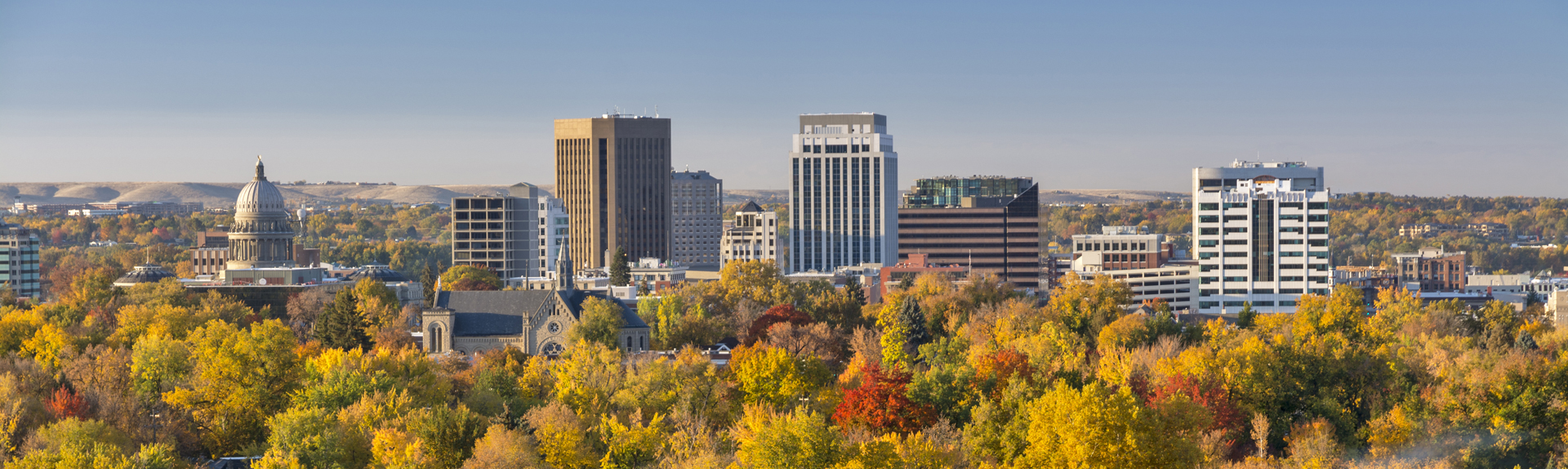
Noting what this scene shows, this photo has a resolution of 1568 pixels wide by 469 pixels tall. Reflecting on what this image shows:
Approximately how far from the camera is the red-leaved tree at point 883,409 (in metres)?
A: 95.2

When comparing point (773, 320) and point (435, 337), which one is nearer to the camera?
point (435, 337)

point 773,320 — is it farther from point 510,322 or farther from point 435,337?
point 435,337

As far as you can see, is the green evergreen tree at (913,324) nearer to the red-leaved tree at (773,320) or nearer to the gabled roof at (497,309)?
the red-leaved tree at (773,320)

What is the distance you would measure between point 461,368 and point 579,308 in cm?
2779

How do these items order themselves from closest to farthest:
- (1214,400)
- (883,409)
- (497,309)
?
(883,409)
(1214,400)
(497,309)

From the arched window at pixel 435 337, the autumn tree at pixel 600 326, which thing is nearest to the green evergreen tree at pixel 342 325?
the arched window at pixel 435 337

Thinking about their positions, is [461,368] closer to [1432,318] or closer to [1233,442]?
[1233,442]

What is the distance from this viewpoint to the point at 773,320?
153 m

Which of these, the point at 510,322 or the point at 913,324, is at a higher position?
the point at 913,324

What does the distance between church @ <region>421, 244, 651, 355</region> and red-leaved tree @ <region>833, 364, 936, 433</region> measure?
52164 mm

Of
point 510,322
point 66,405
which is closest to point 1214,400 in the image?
point 66,405

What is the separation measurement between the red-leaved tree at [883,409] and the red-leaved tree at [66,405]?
39.1m

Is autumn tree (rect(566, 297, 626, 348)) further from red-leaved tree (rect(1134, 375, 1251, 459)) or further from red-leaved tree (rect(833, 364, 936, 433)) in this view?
red-leaved tree (rect(1134, 375, 1251, 459))

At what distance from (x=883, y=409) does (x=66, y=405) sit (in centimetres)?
4324
